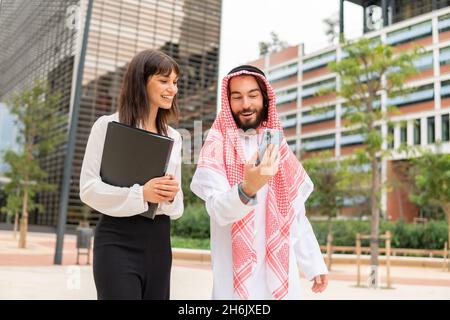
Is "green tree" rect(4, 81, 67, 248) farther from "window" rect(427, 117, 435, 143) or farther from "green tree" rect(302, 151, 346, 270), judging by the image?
"window" rect(427, 117, 435, 143)

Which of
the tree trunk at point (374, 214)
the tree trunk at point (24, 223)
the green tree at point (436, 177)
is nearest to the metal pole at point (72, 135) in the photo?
the tree trunk at point (24, 223)

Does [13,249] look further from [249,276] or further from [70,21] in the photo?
[249,276]

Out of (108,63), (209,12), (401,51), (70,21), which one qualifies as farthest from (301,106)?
(70,21)

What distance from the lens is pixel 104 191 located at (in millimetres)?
883

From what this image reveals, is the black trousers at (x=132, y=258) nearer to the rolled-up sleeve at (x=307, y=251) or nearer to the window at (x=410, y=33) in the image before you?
the rolled-up sleeve at (x=307, y=251)

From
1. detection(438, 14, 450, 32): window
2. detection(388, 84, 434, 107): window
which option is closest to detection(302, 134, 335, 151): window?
detection(388, 84, 434, 107): window

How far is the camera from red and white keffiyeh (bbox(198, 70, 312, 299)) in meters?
0.89

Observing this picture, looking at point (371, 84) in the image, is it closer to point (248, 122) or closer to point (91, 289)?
point (91, 289)

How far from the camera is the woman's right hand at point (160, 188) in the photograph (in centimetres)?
84

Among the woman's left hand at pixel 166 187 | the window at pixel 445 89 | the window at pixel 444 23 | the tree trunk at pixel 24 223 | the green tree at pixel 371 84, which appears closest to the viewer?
the woman's left hand at pixel 166 187

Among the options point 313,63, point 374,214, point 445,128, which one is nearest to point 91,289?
point 374,214

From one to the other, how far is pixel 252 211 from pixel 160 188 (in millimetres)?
185

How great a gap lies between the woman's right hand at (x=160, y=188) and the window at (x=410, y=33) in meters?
4.70

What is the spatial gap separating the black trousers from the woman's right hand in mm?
106
